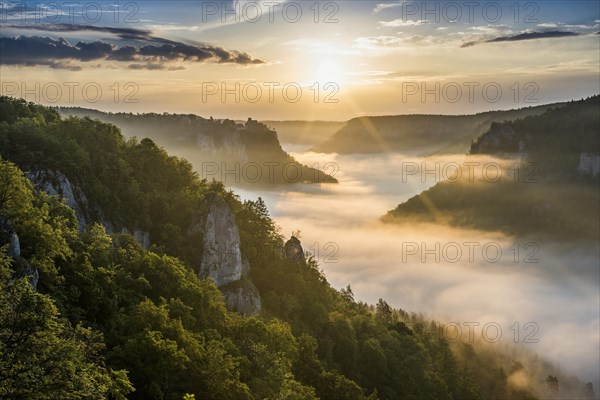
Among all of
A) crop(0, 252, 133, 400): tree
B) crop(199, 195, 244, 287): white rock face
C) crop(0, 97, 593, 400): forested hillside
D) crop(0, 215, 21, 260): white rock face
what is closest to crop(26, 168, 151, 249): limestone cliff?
crop(0, 97, 593, 400): forested hillside

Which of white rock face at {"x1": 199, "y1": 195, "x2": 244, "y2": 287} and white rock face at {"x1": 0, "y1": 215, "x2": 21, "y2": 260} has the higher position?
white rock face at {"x1": 0, "y1": 215, "x2": 21, "y2": 260}

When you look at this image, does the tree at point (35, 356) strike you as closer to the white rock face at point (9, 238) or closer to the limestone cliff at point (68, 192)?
the white rock face at point (9, 238)

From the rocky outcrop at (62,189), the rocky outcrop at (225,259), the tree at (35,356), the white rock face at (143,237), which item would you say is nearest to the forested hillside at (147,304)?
the tree at (35,356)

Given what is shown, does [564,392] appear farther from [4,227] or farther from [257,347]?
[4,227]

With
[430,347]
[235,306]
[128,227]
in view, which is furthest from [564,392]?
[128,227]

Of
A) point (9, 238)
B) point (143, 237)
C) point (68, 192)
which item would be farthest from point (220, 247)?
point (9, 238)

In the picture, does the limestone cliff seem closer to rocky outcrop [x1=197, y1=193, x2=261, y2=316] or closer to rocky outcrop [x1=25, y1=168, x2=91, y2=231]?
rocky outcrop [x1=25, y1=168, x2=91, y2=231]

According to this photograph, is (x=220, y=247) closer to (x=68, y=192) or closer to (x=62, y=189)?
(x=68, y=192)
